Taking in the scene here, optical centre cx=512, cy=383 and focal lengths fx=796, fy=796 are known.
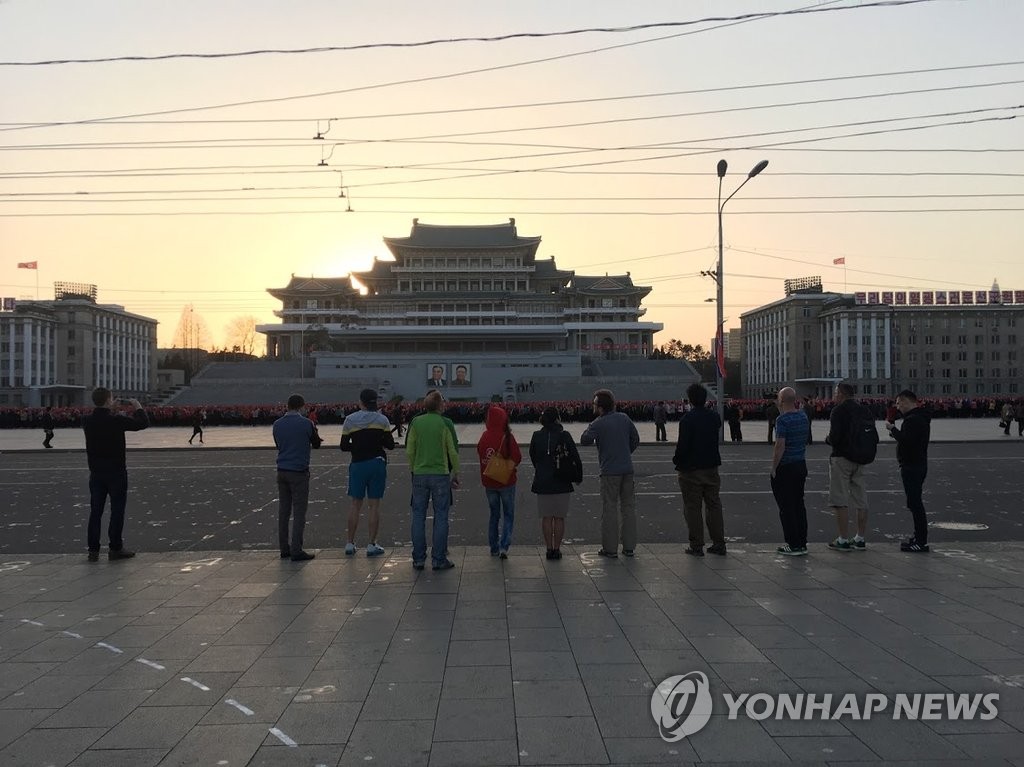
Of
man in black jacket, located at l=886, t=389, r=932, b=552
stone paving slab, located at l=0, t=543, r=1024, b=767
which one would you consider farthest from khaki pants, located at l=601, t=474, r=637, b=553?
man in black jacket, located at l=886, t=389, r=932, b=552

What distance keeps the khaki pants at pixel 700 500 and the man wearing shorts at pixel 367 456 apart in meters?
3.14

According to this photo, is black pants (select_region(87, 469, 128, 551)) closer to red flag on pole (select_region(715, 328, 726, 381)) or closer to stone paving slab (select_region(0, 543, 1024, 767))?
stone paving slab (select_region(0, 543, 1024, 767))

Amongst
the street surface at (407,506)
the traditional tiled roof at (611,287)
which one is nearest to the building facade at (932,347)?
the traditional tiled roof at (611,287)

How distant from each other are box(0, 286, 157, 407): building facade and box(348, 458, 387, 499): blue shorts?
8004 cm

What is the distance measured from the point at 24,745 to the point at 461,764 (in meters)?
2.13

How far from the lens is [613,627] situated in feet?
18.6

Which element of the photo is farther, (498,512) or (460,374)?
(460,374)

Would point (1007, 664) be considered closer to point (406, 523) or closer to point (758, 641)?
point (758, 641)

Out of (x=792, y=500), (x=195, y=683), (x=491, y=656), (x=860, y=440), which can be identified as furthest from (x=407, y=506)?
(x=195, y=683)

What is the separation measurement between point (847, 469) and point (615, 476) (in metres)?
2.47

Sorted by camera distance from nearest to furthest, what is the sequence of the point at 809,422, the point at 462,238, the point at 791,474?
the point at 791,474, the point at 809,422, the point at 462,238

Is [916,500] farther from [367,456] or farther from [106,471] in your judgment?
[106,471]

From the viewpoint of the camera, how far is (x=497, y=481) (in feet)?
26.3

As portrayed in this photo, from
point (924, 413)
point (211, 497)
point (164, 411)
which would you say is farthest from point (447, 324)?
point (924, 413)
